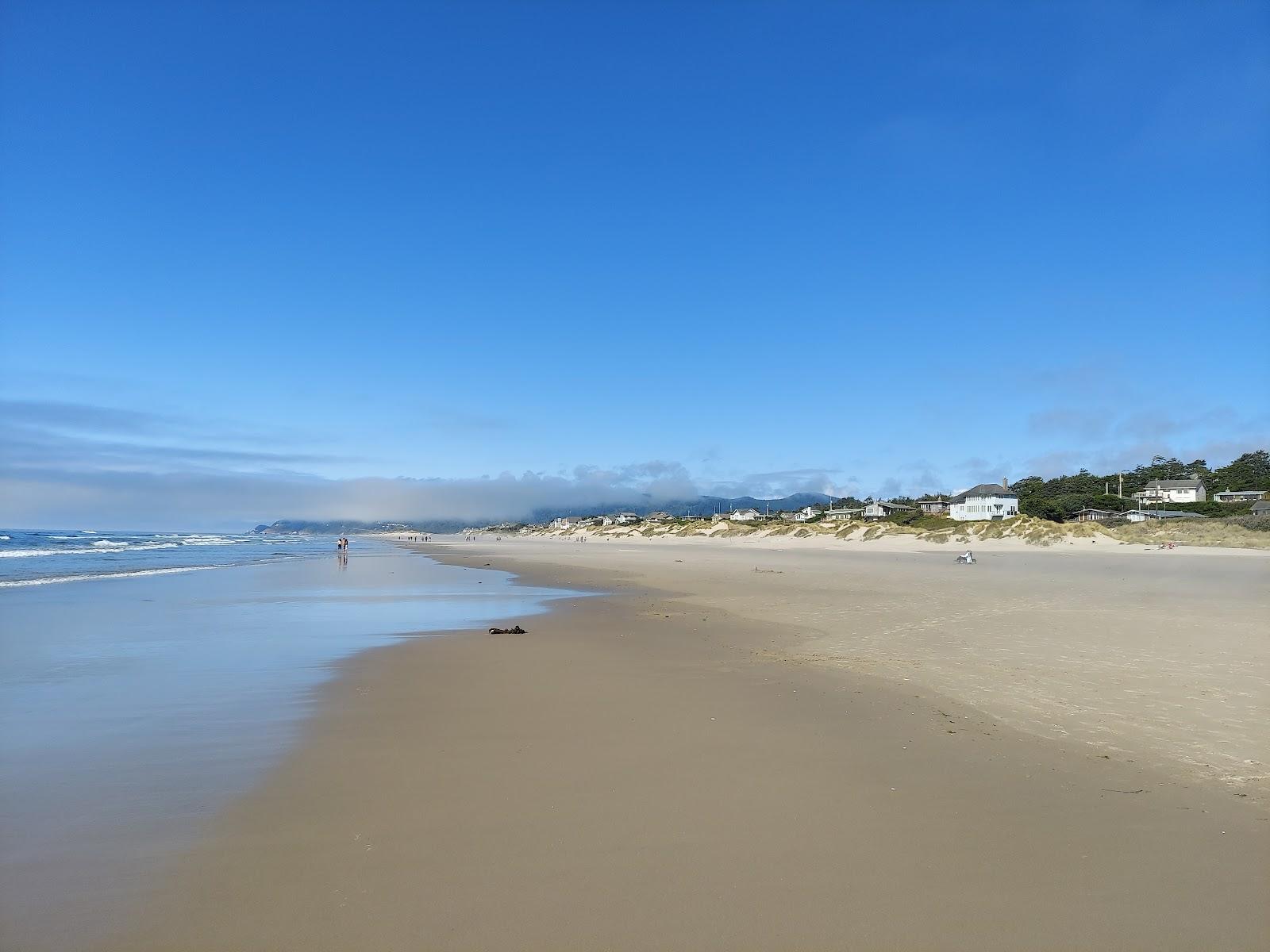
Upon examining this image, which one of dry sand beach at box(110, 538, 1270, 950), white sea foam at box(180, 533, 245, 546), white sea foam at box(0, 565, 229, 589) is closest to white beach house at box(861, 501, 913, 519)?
white sea foam at box(180, 533, 245, 546)

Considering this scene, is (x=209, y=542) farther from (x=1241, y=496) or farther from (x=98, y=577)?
(x=1241, y=496)

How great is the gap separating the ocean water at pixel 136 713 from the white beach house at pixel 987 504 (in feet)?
292

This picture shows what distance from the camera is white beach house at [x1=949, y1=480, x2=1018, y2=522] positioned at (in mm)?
93062

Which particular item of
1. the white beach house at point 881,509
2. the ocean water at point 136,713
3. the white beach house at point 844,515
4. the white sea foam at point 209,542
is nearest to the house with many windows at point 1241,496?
the white beach house at point 844,515

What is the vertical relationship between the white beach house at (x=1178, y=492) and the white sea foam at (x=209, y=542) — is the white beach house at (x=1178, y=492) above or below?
above

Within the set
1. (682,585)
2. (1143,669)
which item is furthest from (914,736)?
(682,585)

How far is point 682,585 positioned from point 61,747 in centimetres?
1937

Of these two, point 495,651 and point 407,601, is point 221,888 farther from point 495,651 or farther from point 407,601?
point 407,601

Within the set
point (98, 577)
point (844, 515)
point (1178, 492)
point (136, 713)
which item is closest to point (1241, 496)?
point (1178, 492)

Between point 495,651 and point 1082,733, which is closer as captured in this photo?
point 1082,733

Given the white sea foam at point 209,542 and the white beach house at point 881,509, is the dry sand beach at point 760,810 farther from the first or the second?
the white beach house at point 881,509

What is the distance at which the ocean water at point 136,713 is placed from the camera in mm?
3783

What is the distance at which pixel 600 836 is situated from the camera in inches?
167

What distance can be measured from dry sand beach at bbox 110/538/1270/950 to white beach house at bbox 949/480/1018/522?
3573 inches
